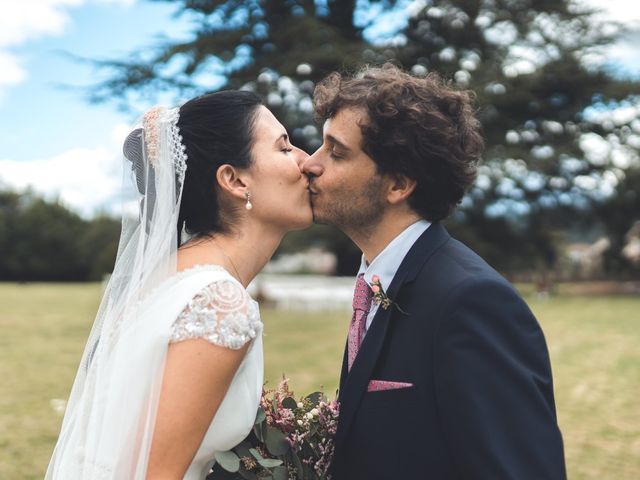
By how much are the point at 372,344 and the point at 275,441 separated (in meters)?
0.52

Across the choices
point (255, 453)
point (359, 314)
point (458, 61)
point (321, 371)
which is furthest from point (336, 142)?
point (458, 61)

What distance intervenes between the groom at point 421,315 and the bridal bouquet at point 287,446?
134 millimetres

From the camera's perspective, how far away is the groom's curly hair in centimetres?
258

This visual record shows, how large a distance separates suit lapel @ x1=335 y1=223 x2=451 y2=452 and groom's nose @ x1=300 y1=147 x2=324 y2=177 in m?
0.59

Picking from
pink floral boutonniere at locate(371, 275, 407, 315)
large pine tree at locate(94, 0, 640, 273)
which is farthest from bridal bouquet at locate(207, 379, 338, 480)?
large pine tree at locate(94, 0, 640, 273)

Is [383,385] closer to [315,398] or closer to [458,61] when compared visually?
[315,398]

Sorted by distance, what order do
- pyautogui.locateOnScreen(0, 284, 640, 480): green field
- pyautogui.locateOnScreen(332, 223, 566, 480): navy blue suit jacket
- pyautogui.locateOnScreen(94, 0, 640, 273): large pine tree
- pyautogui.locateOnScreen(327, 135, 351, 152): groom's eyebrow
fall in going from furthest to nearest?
1. pyautogui.locateOnScreen(94, 0, 640, 273): large pine tree
2. pyautogui.locateOnScreen(0, 284, 640, 480): green field
3. pyautogui.locateOnScreen(327, 135, 351, 152): groom's eyebrow
4. pyautogui.locateOnScreen(332, 223, 566, 480): navy blue suit jacket

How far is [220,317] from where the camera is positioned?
2266 millimetres

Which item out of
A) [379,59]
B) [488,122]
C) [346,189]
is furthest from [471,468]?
[488,122]

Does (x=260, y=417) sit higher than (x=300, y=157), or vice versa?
(x=300, y=157)

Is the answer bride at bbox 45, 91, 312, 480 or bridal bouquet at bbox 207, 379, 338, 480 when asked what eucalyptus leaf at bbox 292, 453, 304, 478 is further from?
bride at bbox 45, 91, 312, 480

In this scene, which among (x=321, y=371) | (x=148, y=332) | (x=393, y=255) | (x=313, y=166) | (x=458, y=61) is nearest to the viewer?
(x=148, y=332)

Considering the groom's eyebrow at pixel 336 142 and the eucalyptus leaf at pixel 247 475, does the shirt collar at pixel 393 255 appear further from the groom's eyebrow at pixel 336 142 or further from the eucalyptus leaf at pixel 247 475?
the eucalyptus leaf at pixel 247 475

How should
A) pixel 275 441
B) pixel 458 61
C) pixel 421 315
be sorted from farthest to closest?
pixel 458 61
pixel 275 441
pixel 421 315
